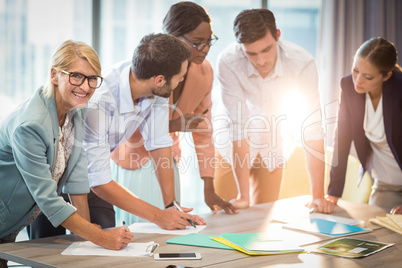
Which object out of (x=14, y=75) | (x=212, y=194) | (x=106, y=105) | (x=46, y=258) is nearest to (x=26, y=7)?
(x=14, y=75)

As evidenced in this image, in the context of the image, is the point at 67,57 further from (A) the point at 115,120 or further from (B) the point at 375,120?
→ (B) the point at 375,120

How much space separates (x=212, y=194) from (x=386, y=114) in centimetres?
100

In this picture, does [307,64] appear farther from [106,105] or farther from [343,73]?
[343,73]

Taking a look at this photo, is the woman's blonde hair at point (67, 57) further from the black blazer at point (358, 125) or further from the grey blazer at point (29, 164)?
the black blazer at point (358, 125)

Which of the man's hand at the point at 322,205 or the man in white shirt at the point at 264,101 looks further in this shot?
the man in white shirt at the point at 264,101

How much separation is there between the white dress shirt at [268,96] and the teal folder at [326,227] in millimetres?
642

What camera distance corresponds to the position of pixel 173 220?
1.88 m

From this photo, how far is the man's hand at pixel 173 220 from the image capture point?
1.87 metres

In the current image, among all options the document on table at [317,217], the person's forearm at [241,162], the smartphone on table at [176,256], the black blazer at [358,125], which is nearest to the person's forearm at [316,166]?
the black blazer at [358,125]

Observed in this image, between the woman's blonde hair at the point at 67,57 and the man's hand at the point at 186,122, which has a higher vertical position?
the woman's blonde hair at the point at 67,57

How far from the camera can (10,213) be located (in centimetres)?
162

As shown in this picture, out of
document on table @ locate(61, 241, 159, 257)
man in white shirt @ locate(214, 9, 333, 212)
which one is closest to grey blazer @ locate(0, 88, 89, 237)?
document on table @ locate(61, 241, 159, 257)

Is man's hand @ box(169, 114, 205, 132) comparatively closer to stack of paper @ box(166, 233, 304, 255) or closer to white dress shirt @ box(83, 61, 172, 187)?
white dress shirt @ box(83, 61, 172, 187)

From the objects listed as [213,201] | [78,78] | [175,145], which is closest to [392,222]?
[213,201]
